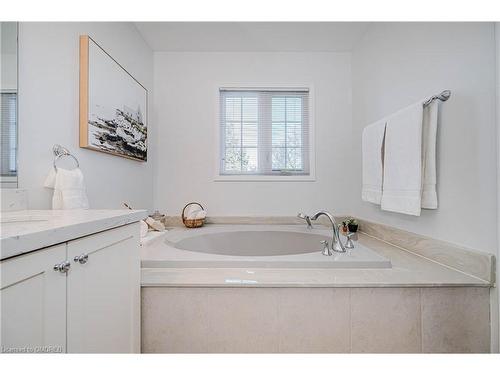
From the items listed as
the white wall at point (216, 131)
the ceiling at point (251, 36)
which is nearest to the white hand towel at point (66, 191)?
the white wall at point (216, 131)

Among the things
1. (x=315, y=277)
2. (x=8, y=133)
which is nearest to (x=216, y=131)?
(x=8, y=133)

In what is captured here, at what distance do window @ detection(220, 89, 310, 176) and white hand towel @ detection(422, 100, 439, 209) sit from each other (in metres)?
1.13

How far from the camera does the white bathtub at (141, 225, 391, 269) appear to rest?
1165 millimetres

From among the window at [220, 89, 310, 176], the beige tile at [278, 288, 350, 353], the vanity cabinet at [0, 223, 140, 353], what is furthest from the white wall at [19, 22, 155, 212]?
the beige tile at [278, 288, 350, 353]

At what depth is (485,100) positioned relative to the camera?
99 centimetres

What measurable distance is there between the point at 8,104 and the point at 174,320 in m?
1.15

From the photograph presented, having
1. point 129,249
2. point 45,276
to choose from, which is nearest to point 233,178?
point 129,249

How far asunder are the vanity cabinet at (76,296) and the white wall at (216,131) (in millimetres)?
1388

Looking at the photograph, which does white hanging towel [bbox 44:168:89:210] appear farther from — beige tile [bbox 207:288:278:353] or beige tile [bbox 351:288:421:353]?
beige tile [bbox 351:288:421:353]
